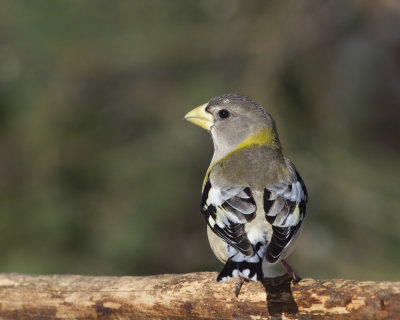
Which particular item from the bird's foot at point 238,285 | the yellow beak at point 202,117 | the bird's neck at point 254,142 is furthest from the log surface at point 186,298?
the yellow beak at point 202,117

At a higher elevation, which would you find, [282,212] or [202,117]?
[202,117]

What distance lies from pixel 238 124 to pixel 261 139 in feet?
0.55

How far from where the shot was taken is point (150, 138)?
5.03 m

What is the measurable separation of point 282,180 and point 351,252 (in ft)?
6.55

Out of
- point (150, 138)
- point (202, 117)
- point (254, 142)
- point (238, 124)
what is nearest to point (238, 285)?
point (254, 142)

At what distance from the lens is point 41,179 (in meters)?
4.81

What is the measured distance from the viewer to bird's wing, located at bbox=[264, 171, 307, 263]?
266cm

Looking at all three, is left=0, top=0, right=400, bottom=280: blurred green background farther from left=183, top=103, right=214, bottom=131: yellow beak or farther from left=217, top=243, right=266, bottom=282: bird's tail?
left=217, top=243, right=266, bottom=282: bird's tail

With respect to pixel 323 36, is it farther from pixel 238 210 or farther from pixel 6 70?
pixel 238 210

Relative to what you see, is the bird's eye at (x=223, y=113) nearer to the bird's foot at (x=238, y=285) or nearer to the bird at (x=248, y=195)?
the bird at (x=248, y=195)

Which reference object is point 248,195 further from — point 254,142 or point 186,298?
point 254,142

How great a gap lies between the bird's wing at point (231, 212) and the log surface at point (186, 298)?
A: 229 mm

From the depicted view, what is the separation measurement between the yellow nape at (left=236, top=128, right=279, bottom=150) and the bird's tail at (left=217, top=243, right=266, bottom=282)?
972mm

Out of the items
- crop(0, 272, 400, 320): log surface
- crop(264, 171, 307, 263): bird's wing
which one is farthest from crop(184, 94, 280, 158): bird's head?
crop(0, 272, 400, 320): log surface
